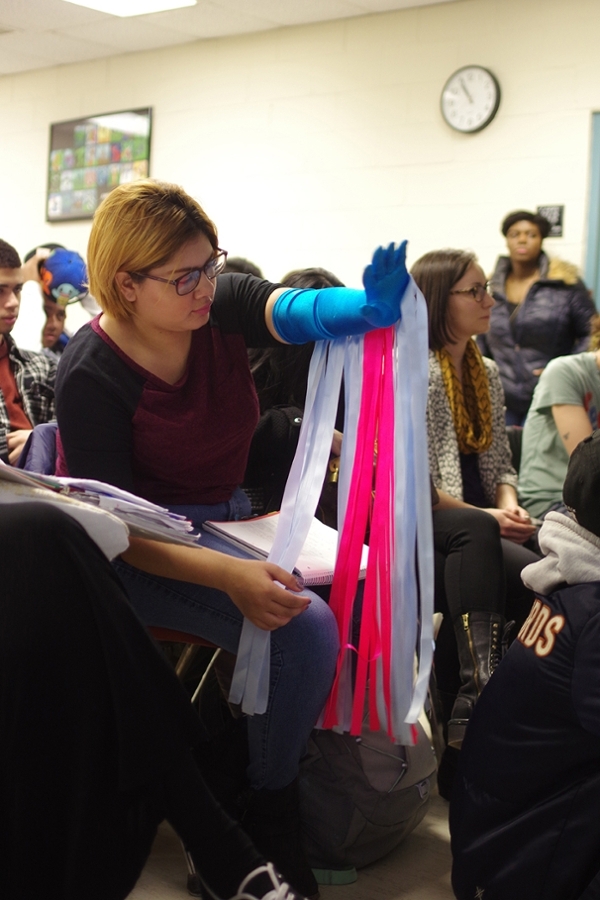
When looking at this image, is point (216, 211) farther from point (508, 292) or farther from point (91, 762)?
point (91, 762)

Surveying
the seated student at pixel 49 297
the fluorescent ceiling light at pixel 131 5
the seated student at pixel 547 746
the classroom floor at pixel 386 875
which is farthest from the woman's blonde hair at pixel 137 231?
the fluorescent ceiling light at pixel 131 5

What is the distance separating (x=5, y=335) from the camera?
8.16 ft

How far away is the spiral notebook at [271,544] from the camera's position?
5.16 ft

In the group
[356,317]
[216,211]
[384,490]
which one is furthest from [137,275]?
[216,211]

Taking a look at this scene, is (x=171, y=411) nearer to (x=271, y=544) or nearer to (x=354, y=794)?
(x=271, y=544)

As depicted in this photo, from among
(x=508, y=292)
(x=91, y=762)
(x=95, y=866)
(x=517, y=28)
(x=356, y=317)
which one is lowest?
(x=95, y=866)

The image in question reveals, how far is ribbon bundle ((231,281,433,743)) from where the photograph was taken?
1475 millimetres

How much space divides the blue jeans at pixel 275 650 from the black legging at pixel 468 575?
1.77ft

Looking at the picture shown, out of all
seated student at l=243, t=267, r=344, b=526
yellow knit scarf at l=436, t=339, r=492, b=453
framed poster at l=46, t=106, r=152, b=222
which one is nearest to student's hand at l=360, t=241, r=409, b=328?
seated student at l=243, t=267, r=344, b=526

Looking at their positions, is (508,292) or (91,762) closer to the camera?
(91,762)

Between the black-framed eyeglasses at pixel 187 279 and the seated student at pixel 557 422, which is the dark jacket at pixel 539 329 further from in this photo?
the black-framed eyeglasses at pixel 187 279

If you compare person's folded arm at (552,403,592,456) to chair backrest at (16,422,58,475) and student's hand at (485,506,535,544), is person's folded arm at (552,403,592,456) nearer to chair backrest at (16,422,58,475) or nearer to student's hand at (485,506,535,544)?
student's hand at (485,506,535,544)

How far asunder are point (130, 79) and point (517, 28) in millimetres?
2764

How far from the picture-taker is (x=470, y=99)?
4984 mm
